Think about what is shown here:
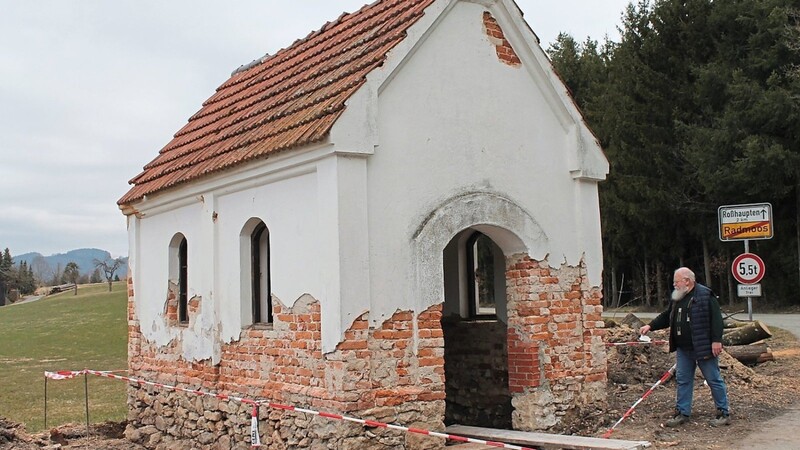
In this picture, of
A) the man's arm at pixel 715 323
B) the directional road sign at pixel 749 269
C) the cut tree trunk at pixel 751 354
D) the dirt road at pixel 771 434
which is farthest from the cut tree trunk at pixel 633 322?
the man's arm at pixel 715 323

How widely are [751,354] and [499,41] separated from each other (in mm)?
7740

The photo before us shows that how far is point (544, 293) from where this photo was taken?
8992 mm

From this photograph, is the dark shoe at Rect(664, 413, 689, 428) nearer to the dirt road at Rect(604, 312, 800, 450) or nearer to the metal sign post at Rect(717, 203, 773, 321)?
the dirt road at Rect(604, 312, 800, 450)

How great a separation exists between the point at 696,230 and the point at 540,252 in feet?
82.3

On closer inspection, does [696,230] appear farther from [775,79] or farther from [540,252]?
[540,252]

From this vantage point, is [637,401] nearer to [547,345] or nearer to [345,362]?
[547,345]

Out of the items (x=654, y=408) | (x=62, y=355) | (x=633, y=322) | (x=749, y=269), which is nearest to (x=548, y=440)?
(x=654, y=408)

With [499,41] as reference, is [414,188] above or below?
below

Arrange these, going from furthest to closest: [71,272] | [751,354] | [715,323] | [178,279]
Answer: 1. [71,272]
2. [751,354]
3. [178,279]
4. [715,323]

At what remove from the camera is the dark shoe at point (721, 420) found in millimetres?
8523

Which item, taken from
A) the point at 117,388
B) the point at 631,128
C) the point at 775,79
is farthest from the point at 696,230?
the point at 117,388

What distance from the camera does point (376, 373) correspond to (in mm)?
7539

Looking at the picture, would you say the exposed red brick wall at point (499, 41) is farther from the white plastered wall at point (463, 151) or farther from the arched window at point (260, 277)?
the arched window at point (260, 277)

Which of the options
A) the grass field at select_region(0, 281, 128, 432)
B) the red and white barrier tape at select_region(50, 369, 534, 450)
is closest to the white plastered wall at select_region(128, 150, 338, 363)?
the red and white barrier tape at select_region(50, 369, 534, 450)
